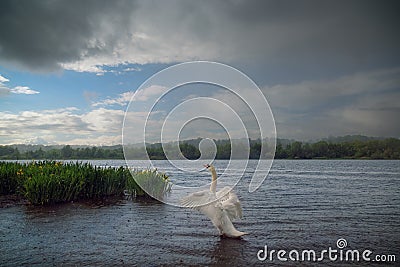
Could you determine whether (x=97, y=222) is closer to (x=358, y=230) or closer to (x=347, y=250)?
(x=347, y=250)

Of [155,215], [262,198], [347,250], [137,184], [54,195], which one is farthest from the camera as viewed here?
[262,198]

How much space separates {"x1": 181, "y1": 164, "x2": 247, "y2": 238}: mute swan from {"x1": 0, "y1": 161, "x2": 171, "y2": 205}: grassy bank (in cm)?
764

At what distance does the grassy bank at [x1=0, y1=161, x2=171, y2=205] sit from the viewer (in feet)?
44.7

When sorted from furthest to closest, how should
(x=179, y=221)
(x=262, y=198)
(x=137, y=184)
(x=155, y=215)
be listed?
(x=262, y=198)
(x=137, y=184)
(x=155, y=215)
(x=179, y=221)

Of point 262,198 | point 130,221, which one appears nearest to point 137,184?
point 130,221

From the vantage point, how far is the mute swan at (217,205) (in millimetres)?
8586

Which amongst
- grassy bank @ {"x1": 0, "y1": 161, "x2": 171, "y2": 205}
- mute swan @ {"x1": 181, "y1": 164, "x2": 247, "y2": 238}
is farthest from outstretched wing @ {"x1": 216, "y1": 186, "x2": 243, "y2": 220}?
grassy bank @ {"x1": 0, "y1": 161, "x2": 171, "y2": 205}

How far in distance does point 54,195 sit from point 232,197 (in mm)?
8293

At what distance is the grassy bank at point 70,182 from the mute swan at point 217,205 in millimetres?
7642

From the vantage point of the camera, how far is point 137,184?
17.1 meters

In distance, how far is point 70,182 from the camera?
1466cm

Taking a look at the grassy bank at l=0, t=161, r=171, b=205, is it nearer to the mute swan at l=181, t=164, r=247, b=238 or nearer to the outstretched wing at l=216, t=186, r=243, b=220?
the mute swan at l=181, t=164, r=247, b=238

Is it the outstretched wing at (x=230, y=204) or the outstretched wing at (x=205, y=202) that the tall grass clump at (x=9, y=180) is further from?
the outstretched wing at (x=230, y=204)

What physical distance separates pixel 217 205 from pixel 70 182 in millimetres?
8505
